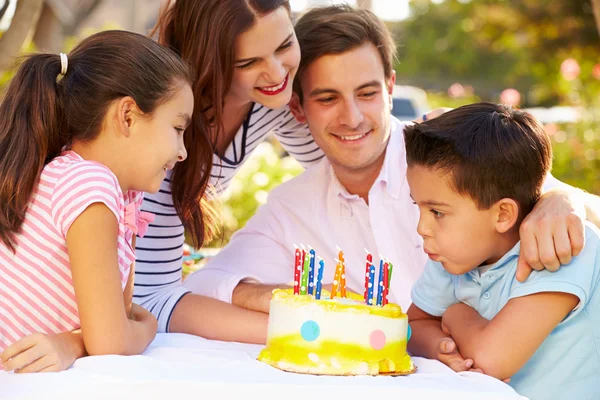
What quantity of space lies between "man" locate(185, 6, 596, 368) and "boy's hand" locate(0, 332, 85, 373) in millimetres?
1127

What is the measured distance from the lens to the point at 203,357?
2.44 metres

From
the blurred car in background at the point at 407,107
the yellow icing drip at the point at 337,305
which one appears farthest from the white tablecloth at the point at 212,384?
the blurred car in background at the point at 407,107

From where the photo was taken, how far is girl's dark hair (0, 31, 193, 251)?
2.45 m

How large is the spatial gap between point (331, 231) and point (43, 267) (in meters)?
1.68

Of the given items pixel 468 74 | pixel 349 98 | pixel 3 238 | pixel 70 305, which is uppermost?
pixel 468 74

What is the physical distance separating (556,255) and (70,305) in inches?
54.9

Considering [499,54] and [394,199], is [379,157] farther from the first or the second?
[499,54]

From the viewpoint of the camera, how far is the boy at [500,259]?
240 centimetres

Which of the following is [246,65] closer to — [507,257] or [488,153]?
[488,153]

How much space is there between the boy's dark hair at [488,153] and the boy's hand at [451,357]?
0.42m

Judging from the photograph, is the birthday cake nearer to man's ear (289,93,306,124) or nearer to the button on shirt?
the button on shirt

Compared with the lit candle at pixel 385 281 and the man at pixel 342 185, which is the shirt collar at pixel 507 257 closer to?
the lit candle at pixel 385 281

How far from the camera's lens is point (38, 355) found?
221cm

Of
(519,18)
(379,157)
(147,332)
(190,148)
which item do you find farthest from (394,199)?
(519,18)
